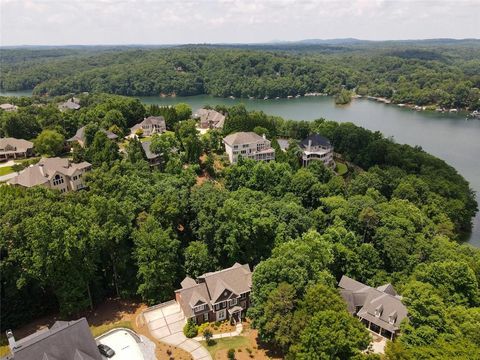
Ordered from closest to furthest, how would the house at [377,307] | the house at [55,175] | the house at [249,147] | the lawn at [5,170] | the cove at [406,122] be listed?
the house at [377,307], the house at [55,175], the lawn at [5,170], the house at [249,147], the cove at [406,122]

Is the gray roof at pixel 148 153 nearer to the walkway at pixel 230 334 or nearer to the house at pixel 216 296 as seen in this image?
the house at pixel 216 296

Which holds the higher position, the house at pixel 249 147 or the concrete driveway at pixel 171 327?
the house at pixel 249 147

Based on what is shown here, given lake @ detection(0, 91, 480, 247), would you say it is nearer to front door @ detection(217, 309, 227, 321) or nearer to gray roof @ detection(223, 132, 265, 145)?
gray roof @ detection(223, 132, 265, 145)

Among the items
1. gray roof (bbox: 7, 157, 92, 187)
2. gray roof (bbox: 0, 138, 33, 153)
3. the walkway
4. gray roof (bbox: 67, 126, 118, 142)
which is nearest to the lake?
the walkway

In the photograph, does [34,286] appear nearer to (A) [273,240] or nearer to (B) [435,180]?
(A) [273,240]

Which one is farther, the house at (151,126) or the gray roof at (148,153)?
the house at (151,126)

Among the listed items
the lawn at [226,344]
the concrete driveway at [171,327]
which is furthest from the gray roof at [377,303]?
the concrete driveway at [171,327]

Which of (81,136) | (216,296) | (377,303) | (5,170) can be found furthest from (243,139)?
(377,303)
